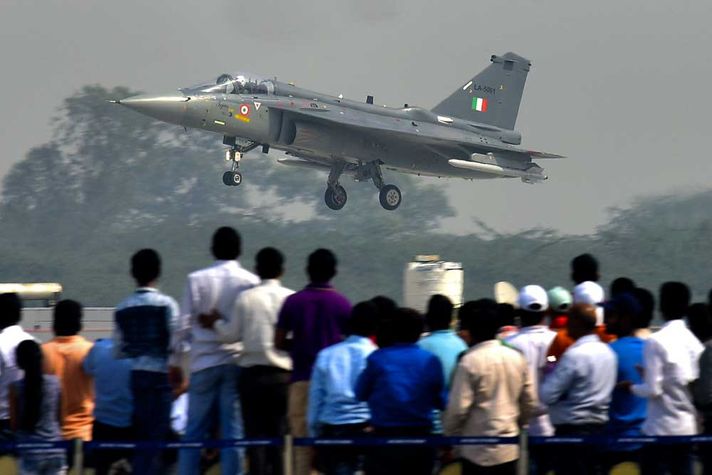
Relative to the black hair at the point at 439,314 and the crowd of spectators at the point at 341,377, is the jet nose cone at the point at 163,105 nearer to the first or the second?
the crowd of spectators at the point at 341,377

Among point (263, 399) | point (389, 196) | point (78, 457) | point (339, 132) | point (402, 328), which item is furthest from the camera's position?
point (389, 196)

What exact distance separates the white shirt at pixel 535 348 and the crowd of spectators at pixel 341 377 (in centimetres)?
1

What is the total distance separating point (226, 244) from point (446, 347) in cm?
166

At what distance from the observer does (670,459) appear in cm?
796

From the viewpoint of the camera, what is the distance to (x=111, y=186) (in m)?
43.9

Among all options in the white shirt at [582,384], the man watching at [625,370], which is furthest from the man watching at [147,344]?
the man watching at [625,370]

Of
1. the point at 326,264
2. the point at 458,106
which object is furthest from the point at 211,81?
the point at 326,264

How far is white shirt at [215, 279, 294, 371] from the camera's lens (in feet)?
28.2

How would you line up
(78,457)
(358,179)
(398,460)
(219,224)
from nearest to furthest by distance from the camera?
1. (78,457)
2. (398,460)
3. (358,179)
4. (219,224)

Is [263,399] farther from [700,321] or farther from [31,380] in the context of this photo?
[700,321]

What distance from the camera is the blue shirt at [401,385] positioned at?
792 cm

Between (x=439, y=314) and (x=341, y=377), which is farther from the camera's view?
(x=439, y=314)

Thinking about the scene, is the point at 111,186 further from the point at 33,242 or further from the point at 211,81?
the point at 211,81

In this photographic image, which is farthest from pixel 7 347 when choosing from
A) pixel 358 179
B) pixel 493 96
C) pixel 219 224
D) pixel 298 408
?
pixel 219 224
